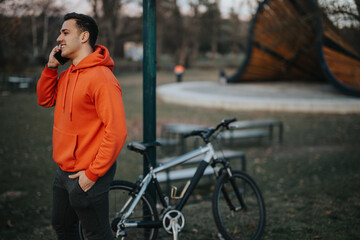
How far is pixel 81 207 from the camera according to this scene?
8.07 feet

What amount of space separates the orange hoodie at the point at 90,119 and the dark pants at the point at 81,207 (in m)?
0.13

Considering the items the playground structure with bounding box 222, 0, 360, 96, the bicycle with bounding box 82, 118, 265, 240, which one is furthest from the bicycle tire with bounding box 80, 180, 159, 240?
the playground structure with bounding box 222, 0, 360, 96

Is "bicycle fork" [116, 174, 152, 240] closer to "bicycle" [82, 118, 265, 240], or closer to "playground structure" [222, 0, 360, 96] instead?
"bicycle" [82, 118, 265, 240]

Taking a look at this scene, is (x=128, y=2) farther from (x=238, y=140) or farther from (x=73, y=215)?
(x=73, y=215)

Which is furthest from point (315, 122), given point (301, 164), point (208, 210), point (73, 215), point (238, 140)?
point (73, 215)

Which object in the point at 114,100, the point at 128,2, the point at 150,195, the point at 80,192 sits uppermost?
the point at 128,2

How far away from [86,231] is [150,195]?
0.97 m

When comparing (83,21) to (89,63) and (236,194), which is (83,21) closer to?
(89,63)

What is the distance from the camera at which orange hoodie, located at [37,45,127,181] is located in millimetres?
2344

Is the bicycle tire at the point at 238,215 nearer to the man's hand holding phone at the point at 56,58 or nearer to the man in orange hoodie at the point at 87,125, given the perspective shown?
the man in orange hoodie at the point at 87,125

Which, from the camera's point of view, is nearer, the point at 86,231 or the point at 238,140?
the point at 86,231

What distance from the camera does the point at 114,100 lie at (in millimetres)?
2375

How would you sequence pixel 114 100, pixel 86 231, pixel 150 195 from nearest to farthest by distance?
pixel 114 100 < pixel 86 231 < pixel 150 195

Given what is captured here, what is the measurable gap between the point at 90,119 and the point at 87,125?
0.14ft
